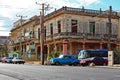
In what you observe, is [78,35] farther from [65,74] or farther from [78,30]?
[65,74]

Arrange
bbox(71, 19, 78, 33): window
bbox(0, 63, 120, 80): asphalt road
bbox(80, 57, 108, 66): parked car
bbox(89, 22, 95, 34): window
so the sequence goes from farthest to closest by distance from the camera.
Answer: bbox(89, 22, 95, 34): window
bbox(71, 19, 78, 33): window
bbox(80, 57, 108, 66): parked car
bbox(0, 63, 120, 80): asphalt road

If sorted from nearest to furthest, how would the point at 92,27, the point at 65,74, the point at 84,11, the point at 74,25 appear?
the point at 65,74 < the point at 74,25 < the point at 84,11 < the point at 92,27

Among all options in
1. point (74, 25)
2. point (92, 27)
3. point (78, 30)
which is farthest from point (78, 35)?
point (92, 27)

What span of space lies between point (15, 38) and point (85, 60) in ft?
185

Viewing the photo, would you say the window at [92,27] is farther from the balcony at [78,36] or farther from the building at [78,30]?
the balcony at [78,36]

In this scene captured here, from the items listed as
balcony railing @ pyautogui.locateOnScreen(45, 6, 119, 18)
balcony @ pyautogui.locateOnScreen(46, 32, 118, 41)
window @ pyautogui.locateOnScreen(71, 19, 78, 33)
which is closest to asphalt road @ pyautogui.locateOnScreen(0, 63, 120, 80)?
balcony @ pyautogui.locateOnScreen(46, 32, 118, 41)

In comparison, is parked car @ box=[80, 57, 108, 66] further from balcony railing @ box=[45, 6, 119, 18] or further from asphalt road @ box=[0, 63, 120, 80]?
asphalt road @ box=[0, 63, 120, 80]

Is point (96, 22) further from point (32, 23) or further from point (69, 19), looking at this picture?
point (32, 23)

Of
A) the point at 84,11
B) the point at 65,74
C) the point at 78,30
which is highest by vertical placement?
the point at 84,11

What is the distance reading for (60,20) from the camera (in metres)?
66.8

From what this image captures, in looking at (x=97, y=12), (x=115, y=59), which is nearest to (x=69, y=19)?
(x=97, y=12)

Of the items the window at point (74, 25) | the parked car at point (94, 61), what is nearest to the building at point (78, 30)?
the window at point (74, 25)

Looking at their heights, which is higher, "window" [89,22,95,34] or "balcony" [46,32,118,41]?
"window" [89,22,95,34]

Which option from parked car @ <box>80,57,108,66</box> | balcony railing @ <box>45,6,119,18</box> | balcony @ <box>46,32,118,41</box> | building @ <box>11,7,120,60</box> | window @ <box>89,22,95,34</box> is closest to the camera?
parked car @ <box>80,57,108,66</box>
